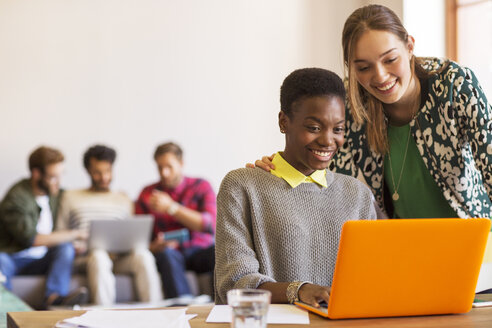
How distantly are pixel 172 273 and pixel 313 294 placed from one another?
3024 millimetres

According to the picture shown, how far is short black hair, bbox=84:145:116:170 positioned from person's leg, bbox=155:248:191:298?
78 cm

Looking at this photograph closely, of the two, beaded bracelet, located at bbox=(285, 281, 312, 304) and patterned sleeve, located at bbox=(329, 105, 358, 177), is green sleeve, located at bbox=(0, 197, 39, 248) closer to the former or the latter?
patterned sleeve, located at bbox=(329, 105, 358, 177)

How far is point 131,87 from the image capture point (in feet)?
16.6

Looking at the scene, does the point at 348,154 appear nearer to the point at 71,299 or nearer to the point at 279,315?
the point at 279,315

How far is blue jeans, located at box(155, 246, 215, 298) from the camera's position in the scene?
13.4 ft

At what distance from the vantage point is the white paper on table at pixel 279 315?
1.10 metres

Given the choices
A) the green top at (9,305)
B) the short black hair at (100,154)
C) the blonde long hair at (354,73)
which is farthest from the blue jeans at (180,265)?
the blonde long hair at (354,73)

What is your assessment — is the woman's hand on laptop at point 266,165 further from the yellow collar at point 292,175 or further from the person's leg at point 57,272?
the person's leg at point 57,272

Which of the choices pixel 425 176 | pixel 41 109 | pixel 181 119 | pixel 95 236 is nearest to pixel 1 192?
pixel 41 109

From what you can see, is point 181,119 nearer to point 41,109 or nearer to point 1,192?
point 41,109

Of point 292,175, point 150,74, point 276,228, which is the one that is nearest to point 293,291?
point 276,228

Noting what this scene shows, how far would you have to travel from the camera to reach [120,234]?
413cm

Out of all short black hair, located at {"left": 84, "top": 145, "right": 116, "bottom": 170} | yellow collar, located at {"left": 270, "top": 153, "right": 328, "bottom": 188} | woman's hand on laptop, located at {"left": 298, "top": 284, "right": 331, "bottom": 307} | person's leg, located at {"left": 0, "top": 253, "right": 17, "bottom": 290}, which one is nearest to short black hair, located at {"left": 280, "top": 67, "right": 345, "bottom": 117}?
yellow collar, located at {"left": 270, "top": 153, "right": 328, "bottom": 188}

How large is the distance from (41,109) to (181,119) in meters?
1.00
